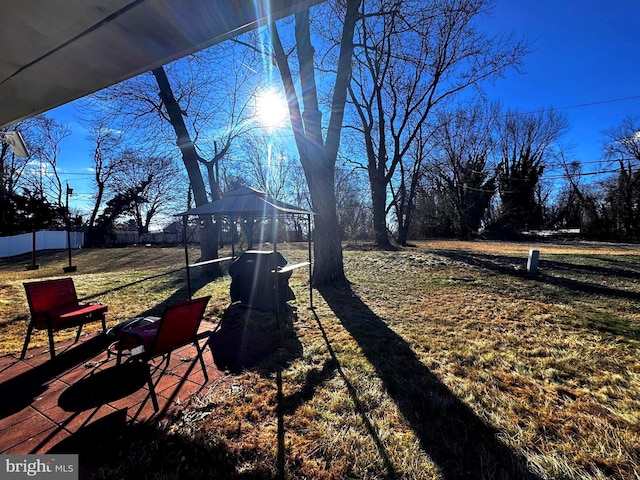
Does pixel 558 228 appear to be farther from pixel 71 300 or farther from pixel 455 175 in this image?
pixel 71 300

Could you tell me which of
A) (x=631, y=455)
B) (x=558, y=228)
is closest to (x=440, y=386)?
(x=631, y=455)

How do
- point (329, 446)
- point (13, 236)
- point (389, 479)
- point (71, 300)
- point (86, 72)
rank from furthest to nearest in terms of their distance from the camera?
1. point (13, 236)
2. point (71, 300)
3. point (86, 72)
4. point (329, 446)
5. point (389, 479)

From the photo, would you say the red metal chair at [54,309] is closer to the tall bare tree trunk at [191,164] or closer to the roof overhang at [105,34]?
the roof overhang at [105,34]

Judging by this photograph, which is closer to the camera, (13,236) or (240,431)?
(240,431)

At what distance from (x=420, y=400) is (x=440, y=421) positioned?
0.86 feet

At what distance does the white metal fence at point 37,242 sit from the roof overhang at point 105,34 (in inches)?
991

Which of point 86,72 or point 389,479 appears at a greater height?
point 86,72

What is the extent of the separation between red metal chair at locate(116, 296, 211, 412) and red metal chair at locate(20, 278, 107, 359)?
105 centimetres

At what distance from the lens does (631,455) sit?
66.8 inches

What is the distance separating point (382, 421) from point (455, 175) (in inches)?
1063

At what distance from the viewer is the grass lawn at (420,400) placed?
1688 millimetres

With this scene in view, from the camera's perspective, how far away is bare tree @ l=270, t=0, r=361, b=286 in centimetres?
605

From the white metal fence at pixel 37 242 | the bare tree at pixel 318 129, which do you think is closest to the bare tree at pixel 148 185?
the white metal fence at pixel 37 242

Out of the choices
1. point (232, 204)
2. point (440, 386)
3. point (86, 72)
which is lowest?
point (440, 386)
